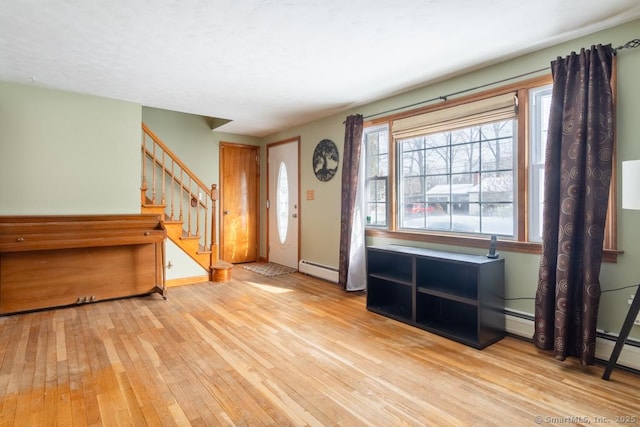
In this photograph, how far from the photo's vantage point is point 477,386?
7.06ft

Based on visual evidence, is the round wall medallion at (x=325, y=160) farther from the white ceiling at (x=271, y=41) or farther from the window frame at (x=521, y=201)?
the window frame at (x=521, y=201)

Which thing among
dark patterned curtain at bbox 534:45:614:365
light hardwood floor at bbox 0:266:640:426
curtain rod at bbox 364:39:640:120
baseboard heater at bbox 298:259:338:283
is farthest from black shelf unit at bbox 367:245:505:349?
curtain rod at bbox 364:39:640:120

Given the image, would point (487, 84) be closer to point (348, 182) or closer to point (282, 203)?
point (348, 182)

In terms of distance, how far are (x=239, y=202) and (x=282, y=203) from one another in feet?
2.70

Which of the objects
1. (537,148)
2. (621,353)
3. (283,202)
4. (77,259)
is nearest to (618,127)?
(537,148)

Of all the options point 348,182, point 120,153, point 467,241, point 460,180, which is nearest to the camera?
point 467,241

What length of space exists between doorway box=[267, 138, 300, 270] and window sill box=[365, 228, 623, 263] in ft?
5.63

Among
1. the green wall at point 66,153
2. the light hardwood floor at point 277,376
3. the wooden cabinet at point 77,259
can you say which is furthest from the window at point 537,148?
the green wall at point 66,153

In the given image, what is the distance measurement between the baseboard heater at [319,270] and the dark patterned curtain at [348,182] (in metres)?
0.31

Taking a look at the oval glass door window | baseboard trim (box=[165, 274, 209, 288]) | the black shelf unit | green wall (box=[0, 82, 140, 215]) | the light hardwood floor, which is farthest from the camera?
the oval glass door window

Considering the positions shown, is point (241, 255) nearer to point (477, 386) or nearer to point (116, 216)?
point (116, 216)

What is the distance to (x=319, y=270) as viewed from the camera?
16.7 feet

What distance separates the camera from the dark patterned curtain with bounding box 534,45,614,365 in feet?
7.71

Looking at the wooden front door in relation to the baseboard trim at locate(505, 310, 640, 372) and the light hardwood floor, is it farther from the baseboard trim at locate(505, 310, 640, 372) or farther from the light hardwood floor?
the baseboard trim at locate(505, 310, 640, 372)
